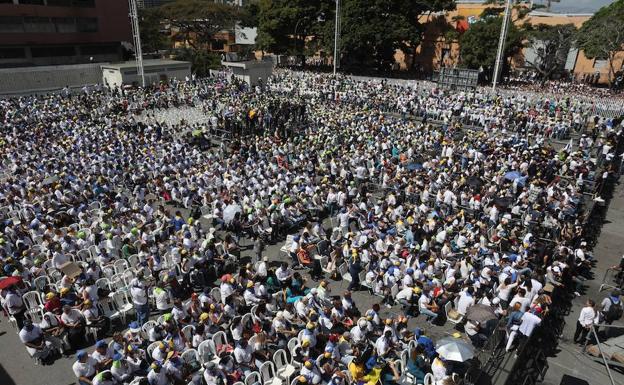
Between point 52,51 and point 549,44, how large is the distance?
192 ft

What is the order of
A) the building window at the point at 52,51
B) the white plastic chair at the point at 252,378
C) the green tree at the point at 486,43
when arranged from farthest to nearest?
the building window at the point at 52,51
the green tree at the point at 486,43
the white plastic chair at the point at 252,378

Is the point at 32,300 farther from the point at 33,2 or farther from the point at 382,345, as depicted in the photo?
the point at 33,2

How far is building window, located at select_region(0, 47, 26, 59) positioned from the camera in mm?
45281

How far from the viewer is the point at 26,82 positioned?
39094mm

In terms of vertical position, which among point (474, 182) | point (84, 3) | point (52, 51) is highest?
point (84, 3)

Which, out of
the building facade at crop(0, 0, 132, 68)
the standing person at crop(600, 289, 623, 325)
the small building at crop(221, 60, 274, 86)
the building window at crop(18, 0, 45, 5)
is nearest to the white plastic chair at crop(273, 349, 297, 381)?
the standing person at crop(600, 289, 623, 325)

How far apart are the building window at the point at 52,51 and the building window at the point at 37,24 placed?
2583 mm

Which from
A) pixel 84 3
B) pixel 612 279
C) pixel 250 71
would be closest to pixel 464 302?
pixel 612 279

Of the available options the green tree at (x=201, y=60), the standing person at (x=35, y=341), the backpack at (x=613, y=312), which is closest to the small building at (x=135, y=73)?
the green tree at (x=201, y=60)

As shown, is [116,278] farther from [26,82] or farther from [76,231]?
[26,82]

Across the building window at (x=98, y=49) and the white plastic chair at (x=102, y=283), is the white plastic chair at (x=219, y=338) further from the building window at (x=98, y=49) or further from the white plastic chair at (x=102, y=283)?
the building window at (x=98, y=49)

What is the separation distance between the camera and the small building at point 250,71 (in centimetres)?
4181

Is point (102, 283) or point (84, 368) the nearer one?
point (84, 368)

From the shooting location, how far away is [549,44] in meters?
49.7
